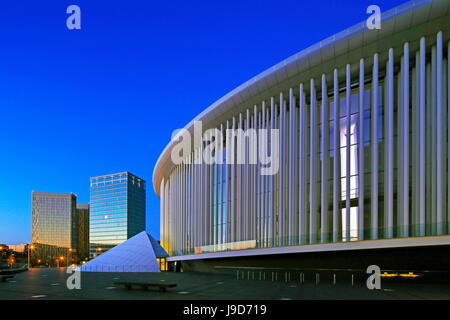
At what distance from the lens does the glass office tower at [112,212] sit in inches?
5842

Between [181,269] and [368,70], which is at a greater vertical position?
[368,70]

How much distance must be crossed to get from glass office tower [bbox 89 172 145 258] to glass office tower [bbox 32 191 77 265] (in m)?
36.3

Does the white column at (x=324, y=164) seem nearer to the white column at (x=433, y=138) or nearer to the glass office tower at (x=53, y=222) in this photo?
Result: the white column at (x=433, y=138)

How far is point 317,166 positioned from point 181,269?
26.1m

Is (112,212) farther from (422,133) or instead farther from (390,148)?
(422,133)

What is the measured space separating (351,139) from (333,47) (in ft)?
18.5

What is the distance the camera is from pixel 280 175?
1057 inches

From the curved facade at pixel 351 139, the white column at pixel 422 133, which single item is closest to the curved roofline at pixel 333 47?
the curved facade at pixel 351 139
